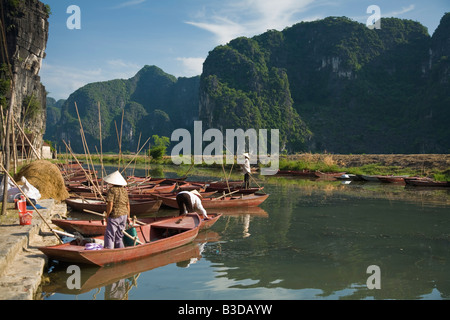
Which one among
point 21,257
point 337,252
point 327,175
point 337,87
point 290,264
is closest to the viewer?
point 21,257

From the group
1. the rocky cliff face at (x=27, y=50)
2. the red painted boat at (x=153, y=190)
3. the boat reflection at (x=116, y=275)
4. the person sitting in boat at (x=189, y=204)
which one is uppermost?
the rocky cliff face at (x=27, y=50)

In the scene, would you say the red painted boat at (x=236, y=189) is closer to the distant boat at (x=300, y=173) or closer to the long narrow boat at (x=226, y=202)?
the long narrow boat at (x=226, y=202)

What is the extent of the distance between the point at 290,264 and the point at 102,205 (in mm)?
5492

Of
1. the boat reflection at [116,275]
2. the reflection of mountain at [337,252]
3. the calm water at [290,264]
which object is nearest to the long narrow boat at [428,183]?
the reflection of mountain at [337,252]

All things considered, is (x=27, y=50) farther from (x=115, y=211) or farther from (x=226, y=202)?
(x=115, y=211)

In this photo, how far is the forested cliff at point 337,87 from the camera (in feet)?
245

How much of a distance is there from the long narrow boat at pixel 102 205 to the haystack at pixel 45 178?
78 cm

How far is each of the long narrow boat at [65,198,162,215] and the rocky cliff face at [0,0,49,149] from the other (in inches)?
1014

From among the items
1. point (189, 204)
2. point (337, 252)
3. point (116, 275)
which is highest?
point (189, 204)

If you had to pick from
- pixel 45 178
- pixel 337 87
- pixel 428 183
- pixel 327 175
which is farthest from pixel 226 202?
pixel 337 87

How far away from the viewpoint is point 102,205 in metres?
9.87

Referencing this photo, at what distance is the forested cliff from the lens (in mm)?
74625

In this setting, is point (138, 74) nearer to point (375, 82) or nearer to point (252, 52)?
point (252, 52)

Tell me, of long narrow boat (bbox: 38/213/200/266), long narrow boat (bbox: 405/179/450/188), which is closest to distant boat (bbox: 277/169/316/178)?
long narrow boat (bbox: 405/179/450/188)
